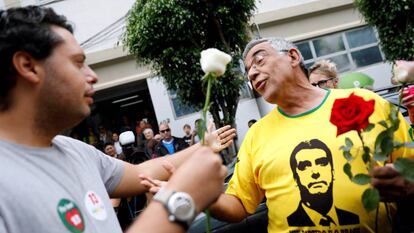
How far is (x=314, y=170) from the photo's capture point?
5.74 ft

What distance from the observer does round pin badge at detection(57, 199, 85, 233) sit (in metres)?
1.11

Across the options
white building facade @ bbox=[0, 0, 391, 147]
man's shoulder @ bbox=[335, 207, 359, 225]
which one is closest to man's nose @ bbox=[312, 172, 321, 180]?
man's shoulder @ bbox=[335, 207, 359, 225]

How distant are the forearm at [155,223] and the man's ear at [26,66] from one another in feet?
1.78

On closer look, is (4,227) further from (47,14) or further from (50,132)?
(47,14)

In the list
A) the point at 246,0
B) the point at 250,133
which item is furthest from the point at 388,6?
the point at 250,133

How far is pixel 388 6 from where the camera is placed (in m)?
8.04

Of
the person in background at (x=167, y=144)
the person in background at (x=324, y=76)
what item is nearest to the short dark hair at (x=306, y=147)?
the person in background at (x=324, y=76)

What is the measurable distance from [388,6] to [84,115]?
8.10 metres

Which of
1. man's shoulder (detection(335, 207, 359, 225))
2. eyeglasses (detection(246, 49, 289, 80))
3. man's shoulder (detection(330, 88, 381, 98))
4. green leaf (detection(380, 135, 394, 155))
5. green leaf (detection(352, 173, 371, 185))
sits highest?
eyeglasses (detection(246, 49, 289, 80))

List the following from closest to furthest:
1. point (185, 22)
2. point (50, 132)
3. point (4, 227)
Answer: point (4, 227), point (50, 132), point (185, 22)

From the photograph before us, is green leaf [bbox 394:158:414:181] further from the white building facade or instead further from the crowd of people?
the white building facade

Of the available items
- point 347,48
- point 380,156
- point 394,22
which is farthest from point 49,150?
point 347,48

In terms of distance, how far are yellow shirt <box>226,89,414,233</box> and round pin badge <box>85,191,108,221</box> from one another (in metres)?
0.83

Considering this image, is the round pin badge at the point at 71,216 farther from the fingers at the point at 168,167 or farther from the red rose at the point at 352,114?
the red rose at the point at 352,114
